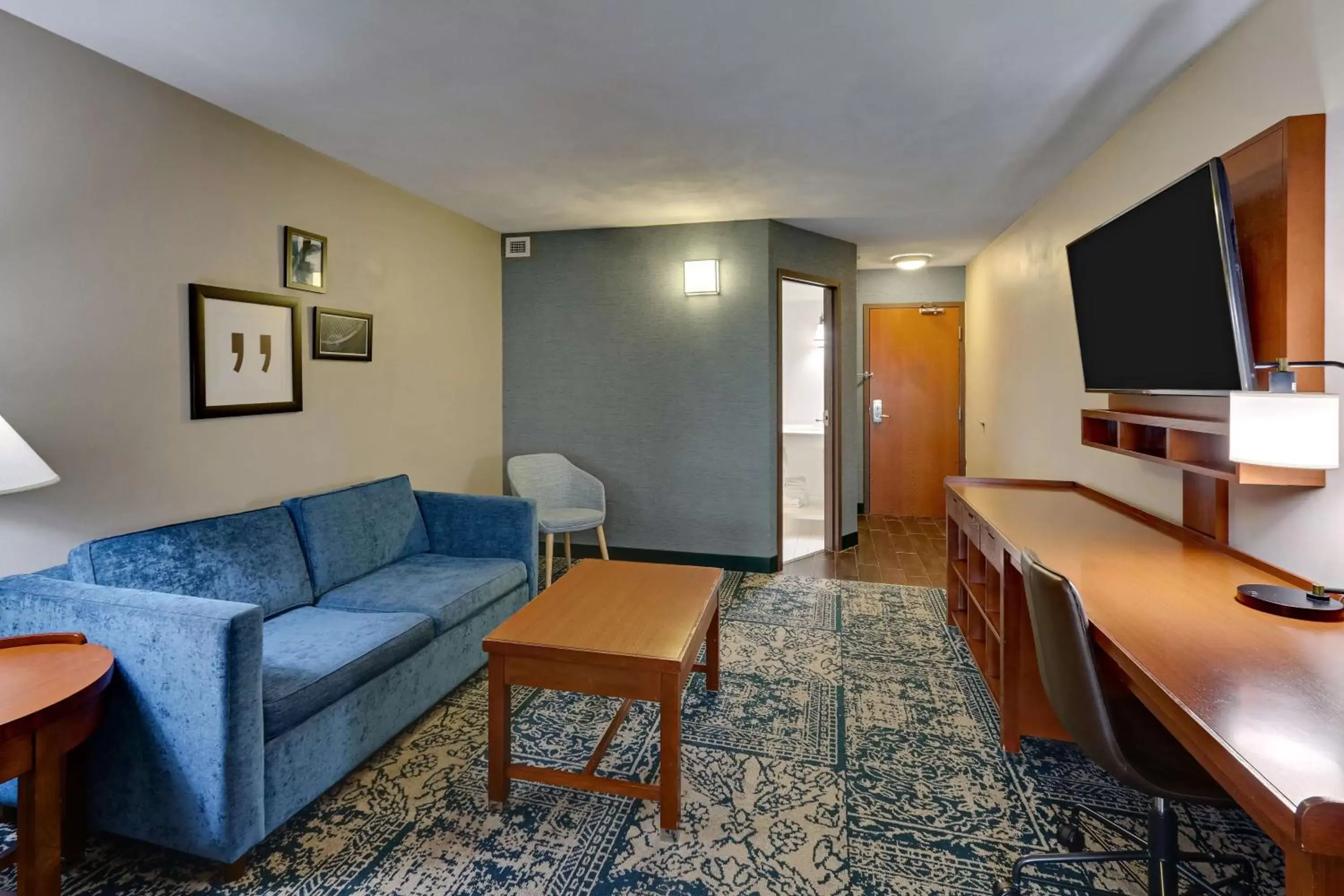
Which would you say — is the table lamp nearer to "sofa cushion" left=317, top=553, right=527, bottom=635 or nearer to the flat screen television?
the flat screen television

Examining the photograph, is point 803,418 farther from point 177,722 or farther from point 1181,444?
point 177,722

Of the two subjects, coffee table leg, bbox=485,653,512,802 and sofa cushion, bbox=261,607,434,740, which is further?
coffee table leg, bbox=485,653,512,802

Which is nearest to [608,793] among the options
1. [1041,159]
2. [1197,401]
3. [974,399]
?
[1197,401]

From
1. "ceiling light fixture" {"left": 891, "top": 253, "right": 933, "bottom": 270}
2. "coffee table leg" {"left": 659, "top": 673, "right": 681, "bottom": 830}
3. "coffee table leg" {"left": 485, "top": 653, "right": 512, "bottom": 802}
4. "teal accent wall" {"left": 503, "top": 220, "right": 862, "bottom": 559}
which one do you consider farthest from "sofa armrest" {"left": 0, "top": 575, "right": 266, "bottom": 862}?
"ceiling light fixture" {"left": 891, "top": 253, "right": 933, "bottom": 270}

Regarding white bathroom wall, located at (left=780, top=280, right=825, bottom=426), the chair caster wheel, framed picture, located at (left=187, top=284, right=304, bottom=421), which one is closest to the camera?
the chair caster wheel

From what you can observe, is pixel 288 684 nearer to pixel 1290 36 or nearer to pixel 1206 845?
pixel 1206 845

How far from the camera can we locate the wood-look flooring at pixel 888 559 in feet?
14.4

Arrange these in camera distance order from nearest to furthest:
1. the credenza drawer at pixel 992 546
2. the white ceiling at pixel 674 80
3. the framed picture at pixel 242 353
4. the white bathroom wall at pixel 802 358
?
the white ceiling at pixel 674 80 → the credenza drawer at pixel 992 546 → the framed picture at pixel 242 353 → the white bathroom wall at pixel 802 358

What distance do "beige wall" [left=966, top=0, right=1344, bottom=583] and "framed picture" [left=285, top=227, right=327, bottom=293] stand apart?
3.64 metres

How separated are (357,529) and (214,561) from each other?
68 cm

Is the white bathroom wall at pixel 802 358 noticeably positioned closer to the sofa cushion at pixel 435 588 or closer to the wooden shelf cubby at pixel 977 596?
the wooden shelf cubby at pixel 977 596

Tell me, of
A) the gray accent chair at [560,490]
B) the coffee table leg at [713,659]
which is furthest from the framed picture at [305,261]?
the coffee table leg at [713,659]

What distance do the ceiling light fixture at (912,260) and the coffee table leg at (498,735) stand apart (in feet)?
16.0

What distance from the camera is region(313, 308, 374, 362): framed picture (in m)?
3.16
